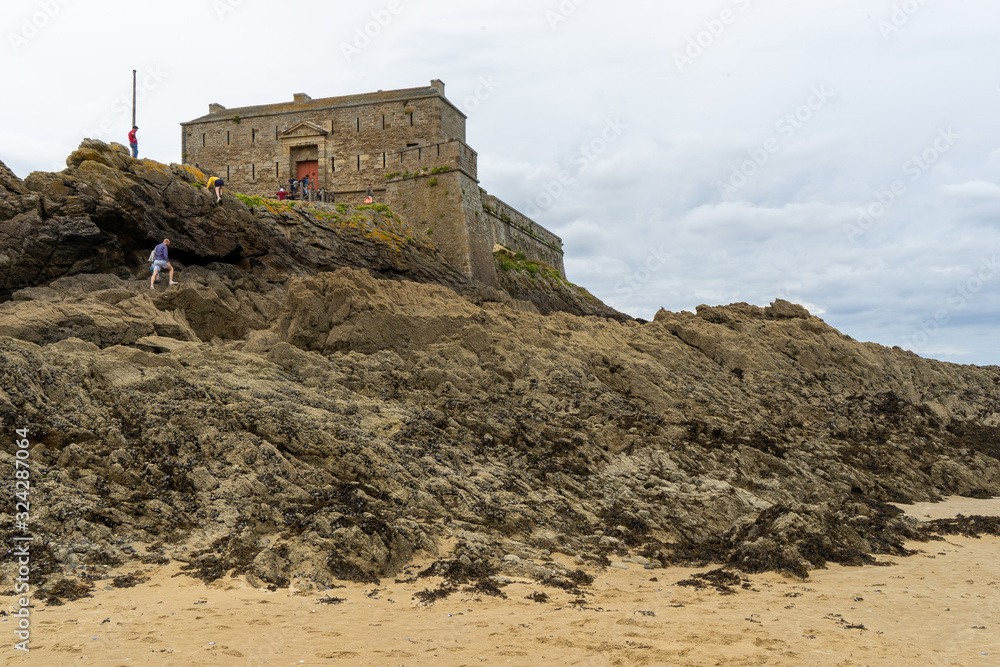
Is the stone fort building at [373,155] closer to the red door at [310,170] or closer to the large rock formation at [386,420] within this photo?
the red door at [310,170]

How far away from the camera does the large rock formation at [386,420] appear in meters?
8.16

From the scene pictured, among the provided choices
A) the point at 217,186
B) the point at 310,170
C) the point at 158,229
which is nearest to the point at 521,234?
the point at 310,170

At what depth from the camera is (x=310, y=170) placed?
3077cm

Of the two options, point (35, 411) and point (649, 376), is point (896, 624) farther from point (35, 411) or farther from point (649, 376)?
point (35, 411)

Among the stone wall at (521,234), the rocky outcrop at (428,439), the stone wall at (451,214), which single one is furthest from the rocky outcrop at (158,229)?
the stone wall at (521,234)

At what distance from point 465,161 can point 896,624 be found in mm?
23864

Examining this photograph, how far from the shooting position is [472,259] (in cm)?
2641

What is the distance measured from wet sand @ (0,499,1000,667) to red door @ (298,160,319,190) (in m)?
25.3

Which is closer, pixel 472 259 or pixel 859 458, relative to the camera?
pixel 859 458

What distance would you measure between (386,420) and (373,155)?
69.1ft

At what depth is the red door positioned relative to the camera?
100 ft

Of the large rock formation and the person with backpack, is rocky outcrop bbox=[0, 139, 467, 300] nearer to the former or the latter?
the large rock formation

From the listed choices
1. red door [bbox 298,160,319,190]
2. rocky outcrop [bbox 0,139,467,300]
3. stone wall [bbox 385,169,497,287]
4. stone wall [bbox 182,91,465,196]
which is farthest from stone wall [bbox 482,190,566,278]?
rocky outcrop [bbox 0,139,467,300]

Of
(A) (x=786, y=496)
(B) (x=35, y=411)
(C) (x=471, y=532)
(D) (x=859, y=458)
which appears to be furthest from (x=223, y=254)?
(D) (x=859, y=458)
